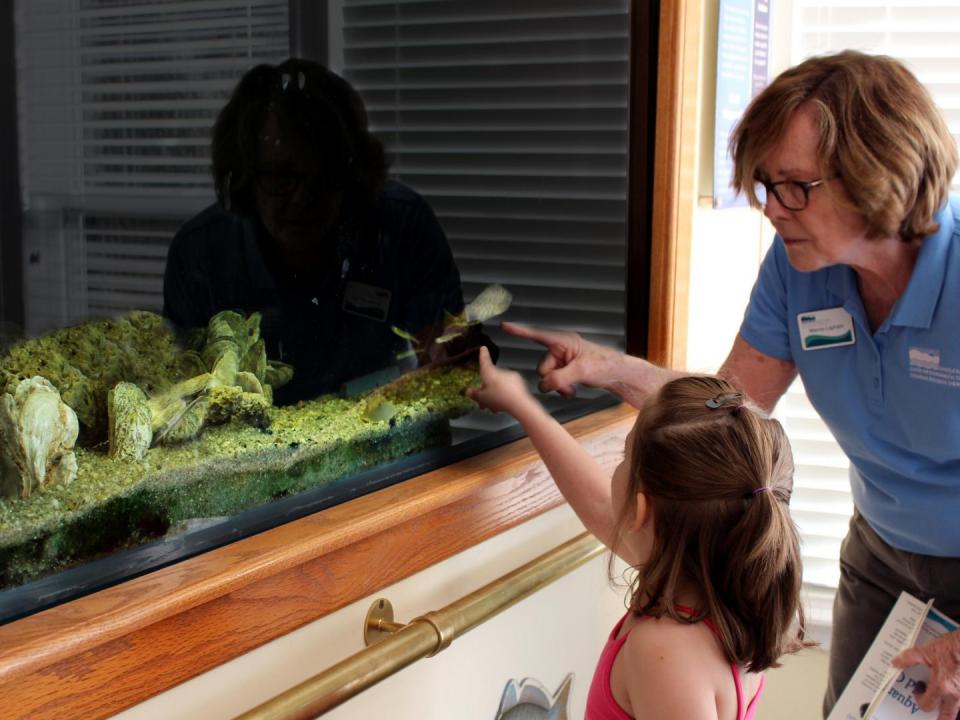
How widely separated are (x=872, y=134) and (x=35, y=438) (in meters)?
1.11

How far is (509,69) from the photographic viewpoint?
1.53 metres

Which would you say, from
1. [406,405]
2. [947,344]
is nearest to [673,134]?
[947,344]

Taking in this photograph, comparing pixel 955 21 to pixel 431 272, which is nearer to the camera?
pixel 431 272

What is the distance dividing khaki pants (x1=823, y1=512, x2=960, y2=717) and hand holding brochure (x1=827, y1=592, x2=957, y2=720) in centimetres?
4

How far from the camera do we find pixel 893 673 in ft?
5.17

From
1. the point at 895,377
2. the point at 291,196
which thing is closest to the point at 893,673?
the point at 895,377

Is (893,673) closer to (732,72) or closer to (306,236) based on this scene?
(306,236)

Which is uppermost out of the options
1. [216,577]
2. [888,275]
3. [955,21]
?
[955,21]

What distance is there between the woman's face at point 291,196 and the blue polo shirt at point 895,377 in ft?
2.61

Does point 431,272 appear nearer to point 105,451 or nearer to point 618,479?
point 618,479

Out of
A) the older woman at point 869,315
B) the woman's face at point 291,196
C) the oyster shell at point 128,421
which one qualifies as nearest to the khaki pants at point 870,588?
the older woman at point 869,315

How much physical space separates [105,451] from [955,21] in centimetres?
227

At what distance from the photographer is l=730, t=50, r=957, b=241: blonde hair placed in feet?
4.65

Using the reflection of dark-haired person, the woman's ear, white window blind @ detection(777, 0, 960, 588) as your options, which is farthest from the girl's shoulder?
white window blind @ detection(777, 0, 960, 588)
